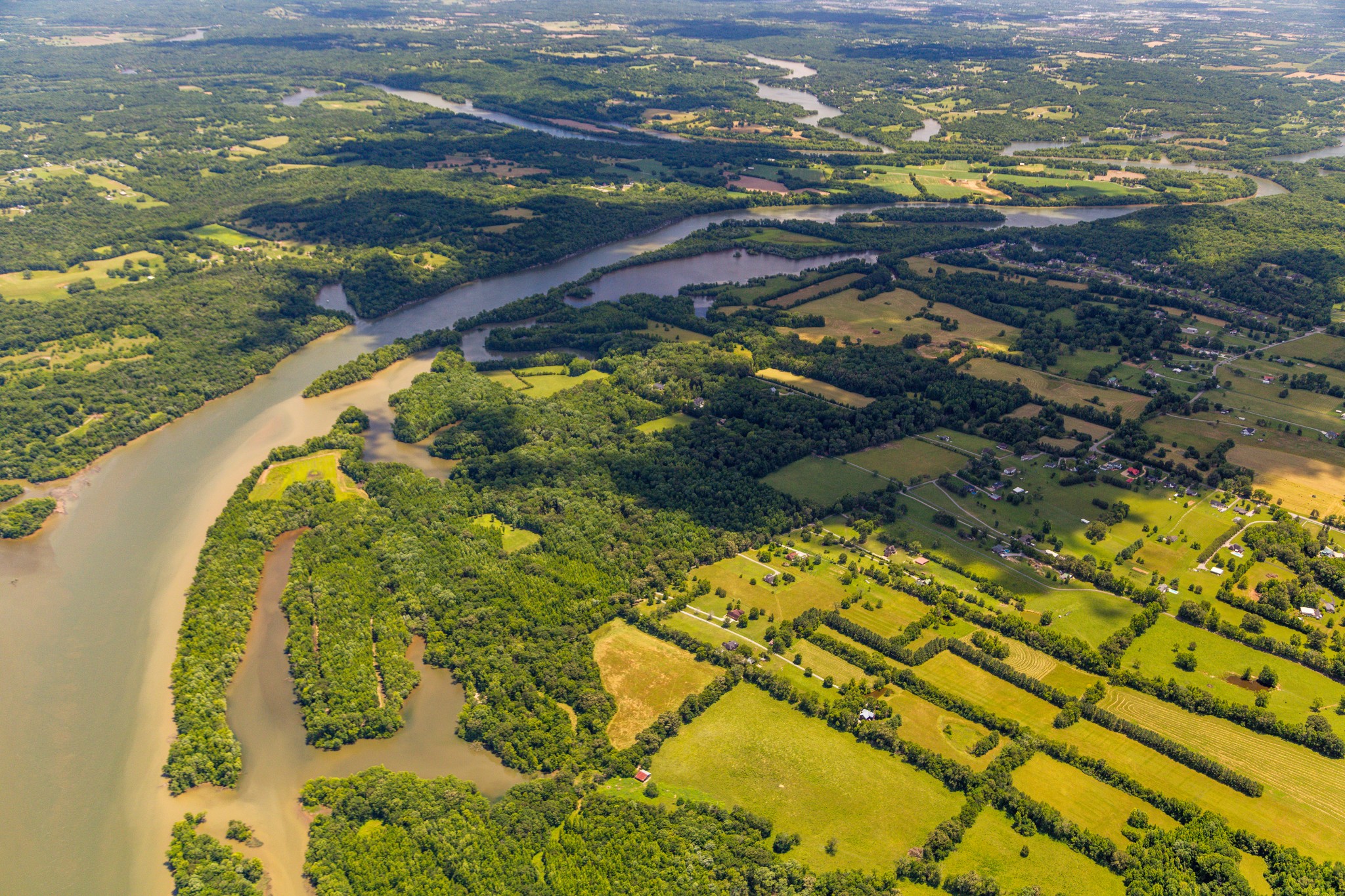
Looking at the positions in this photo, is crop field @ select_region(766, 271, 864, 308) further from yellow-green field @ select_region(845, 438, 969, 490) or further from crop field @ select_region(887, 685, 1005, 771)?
crop field @ select_region(887, 685, 1005, 771)

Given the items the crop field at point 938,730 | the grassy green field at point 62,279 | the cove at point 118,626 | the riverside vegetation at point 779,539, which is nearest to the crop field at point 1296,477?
the riverside vegetation at point 779,539

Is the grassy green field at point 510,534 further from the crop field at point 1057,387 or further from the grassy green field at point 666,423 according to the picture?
the crop field at point 1057,387

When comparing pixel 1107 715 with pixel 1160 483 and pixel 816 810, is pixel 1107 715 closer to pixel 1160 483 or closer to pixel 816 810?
pixel 816 810

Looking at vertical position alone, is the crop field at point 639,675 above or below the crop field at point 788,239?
below

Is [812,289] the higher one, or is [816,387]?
[812,289]

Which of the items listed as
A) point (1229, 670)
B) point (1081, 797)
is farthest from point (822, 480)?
point (1081, 797)

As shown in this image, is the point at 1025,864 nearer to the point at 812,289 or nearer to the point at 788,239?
the point at 812,289
